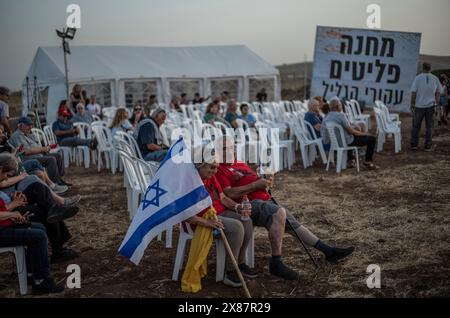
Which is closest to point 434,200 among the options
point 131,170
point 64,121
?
point 131,170

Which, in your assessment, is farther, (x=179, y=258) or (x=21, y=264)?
(x=179, y=258)

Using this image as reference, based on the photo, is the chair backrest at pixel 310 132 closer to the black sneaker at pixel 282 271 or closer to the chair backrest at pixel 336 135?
the chair backrest at pixel 336 135

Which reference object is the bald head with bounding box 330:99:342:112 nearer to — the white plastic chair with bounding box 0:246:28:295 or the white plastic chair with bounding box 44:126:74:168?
the white plastic chair with bounding box 44:126:74:168

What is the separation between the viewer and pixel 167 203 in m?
3.97

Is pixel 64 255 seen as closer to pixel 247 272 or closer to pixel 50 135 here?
pixel 247 272

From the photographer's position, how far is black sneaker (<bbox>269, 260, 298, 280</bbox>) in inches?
162

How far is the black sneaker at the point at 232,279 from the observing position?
4.03 meters

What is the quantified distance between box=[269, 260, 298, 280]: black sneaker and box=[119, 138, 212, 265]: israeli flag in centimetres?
80

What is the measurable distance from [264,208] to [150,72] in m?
17.0

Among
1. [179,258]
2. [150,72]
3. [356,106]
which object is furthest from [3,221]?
[150,72]

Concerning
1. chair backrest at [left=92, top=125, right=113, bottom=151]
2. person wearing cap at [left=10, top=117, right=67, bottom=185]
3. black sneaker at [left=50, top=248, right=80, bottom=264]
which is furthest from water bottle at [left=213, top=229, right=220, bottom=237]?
chair backrest at [left=92, top=125, right=113, bottom=151]

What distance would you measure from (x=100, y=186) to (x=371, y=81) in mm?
6720

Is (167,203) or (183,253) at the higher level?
(167,203)
